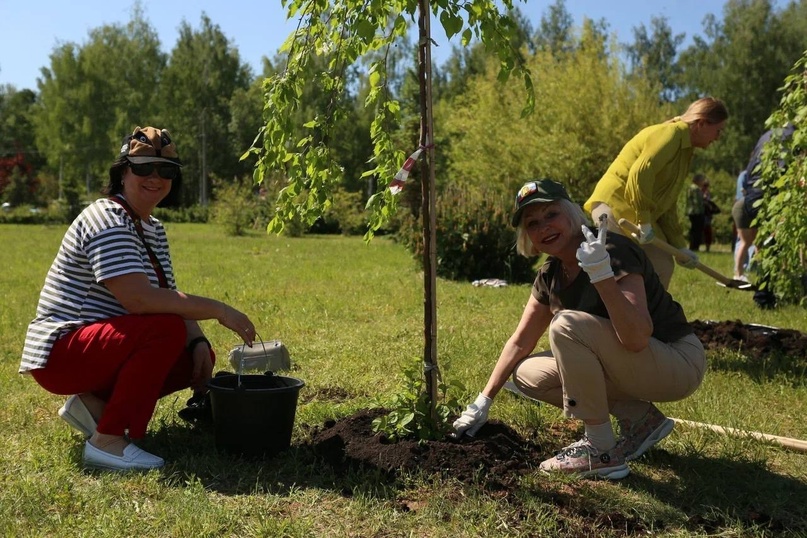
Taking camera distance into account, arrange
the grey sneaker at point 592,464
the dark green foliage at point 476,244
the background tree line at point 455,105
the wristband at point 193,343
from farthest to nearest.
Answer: the background tree line at point 455,105
the dark green foliage at point 476,244
the wristband at point 193,343
the grey sneaker at point 592,464

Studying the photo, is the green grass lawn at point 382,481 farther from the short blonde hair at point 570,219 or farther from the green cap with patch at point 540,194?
the green cap with patch at point 540,194

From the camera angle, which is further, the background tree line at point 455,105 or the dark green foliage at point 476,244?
the background tree line at point 455,105

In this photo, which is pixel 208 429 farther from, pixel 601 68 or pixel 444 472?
pixel 601 68

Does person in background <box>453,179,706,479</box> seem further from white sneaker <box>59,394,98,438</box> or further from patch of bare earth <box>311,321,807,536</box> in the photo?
white sneaker <box>59,394,98,438</box>

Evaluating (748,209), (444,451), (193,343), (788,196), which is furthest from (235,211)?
(444,451)

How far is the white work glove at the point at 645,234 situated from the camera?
15.7 feet

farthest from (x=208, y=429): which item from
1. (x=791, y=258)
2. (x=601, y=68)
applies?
(x=601, y=68)

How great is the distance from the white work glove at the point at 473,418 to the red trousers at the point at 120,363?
4.23 ft

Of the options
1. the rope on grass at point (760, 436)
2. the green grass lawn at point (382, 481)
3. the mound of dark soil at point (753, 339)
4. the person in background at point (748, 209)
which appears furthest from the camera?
the person in background at point (748, 209)

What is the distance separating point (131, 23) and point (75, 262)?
156 feet

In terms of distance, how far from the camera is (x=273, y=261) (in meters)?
13.5

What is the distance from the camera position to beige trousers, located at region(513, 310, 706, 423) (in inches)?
119

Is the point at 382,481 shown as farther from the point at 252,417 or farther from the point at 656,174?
the point at 656,174

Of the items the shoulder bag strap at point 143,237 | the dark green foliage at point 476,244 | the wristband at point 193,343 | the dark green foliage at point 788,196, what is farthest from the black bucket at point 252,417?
the dark green foliage at point 476,244
